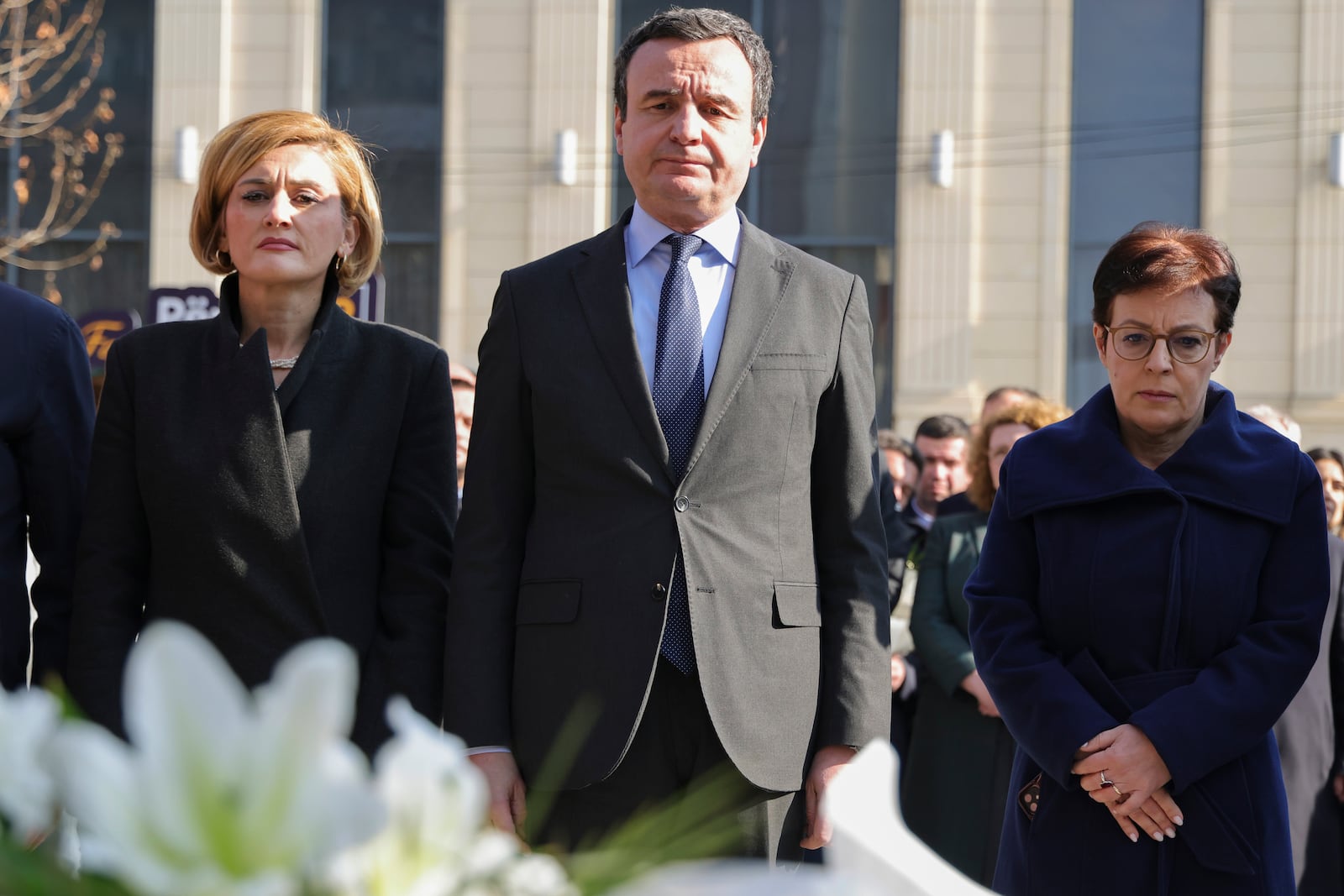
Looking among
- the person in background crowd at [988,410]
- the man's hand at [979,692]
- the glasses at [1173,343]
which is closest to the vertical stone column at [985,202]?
the person in background crowd at [988,410]

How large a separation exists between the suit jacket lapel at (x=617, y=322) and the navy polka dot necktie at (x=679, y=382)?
5 cm

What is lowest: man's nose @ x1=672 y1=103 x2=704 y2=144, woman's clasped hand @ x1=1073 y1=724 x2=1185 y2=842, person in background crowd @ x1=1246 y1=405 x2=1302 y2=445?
woman's clasped hand @ x1=1073 y1=724 x2=1185 y2=842

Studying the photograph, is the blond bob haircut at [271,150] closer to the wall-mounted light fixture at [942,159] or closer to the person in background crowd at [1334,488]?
the person in background crowd at [1334,488]

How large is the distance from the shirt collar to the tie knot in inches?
0.5

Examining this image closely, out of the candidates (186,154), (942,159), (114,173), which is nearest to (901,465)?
(942,159)

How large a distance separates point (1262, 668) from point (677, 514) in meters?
1.12

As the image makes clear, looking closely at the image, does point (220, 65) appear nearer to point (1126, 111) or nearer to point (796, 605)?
point (1126, 111)

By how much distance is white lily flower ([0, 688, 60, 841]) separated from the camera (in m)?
0.71

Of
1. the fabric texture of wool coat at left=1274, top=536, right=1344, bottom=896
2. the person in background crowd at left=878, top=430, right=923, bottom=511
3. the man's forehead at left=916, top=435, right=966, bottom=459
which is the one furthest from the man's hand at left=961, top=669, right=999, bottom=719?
the man's forehead at left=916, top=435, right=966, bottom=459

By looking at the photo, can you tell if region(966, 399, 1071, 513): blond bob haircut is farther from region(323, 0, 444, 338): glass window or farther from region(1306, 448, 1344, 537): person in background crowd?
region(323, 0, 444, 338): glass window

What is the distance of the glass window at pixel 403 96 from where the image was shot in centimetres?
1612

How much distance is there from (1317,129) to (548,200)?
7323 mm

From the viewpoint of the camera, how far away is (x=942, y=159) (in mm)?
15289

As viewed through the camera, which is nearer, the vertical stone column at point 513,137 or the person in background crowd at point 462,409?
the person in background crowd at point 462,409
